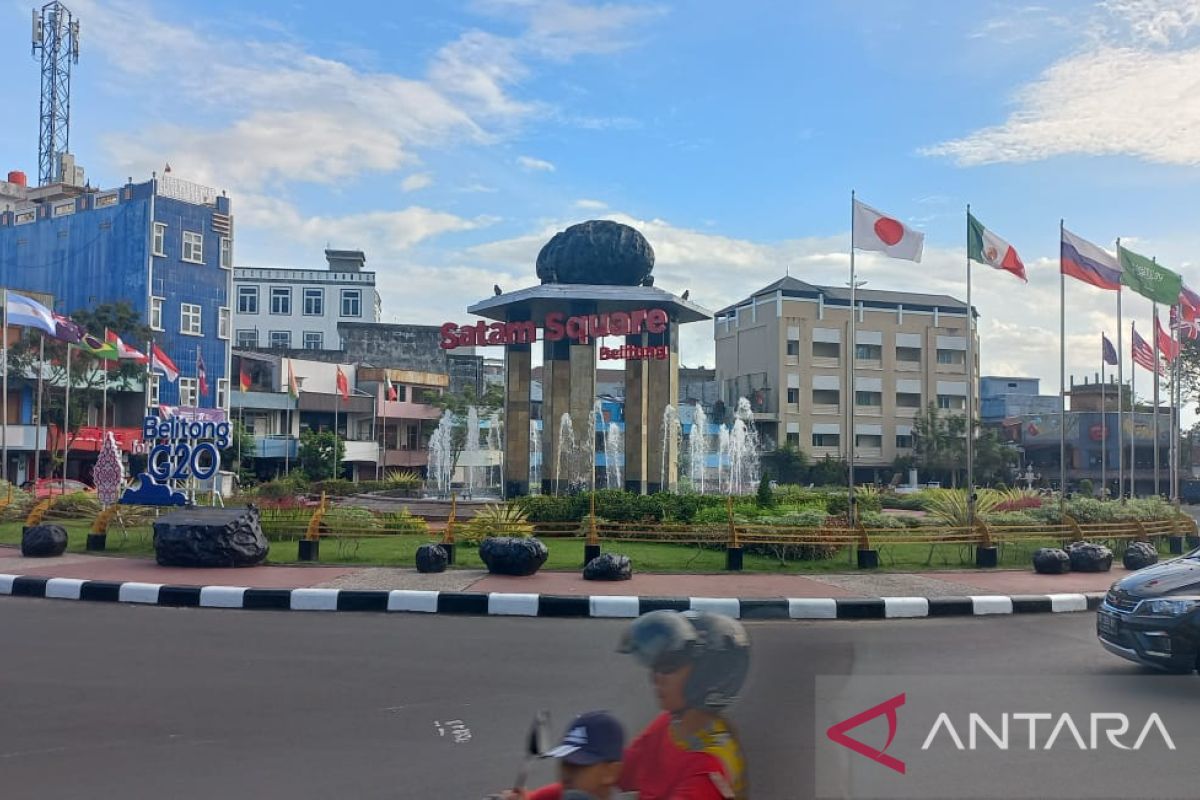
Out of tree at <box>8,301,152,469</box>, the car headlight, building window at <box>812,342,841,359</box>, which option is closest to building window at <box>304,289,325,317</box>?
tree at <box>8,301,152,469</box>

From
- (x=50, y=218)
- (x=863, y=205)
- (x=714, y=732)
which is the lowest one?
(x=714, y=732)

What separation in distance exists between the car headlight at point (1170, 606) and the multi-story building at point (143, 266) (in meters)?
35.5

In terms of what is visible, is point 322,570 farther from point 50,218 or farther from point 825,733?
point 50,218

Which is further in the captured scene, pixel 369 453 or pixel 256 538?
pixel 369 453

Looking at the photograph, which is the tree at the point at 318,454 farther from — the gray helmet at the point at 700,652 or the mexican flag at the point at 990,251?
the gray helmet at the point at 700,652

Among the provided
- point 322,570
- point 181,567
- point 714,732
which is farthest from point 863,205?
point 714,732

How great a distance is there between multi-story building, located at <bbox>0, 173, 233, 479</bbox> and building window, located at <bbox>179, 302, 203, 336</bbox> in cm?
4

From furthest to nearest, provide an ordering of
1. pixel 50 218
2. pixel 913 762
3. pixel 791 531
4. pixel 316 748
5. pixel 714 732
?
pixel 50 218
pixel 791 531
pixel 316 748
pixel 913 762
pixel 714 732

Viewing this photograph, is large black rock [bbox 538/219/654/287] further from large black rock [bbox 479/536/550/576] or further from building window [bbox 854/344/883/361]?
building window [bbox 854/344/883/361]

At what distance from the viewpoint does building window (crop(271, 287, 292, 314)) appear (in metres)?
59.2

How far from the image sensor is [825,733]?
16.0 feet

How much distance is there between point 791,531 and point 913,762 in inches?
343

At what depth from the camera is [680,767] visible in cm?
242

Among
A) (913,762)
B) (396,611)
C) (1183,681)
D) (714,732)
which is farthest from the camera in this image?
(396,611)
